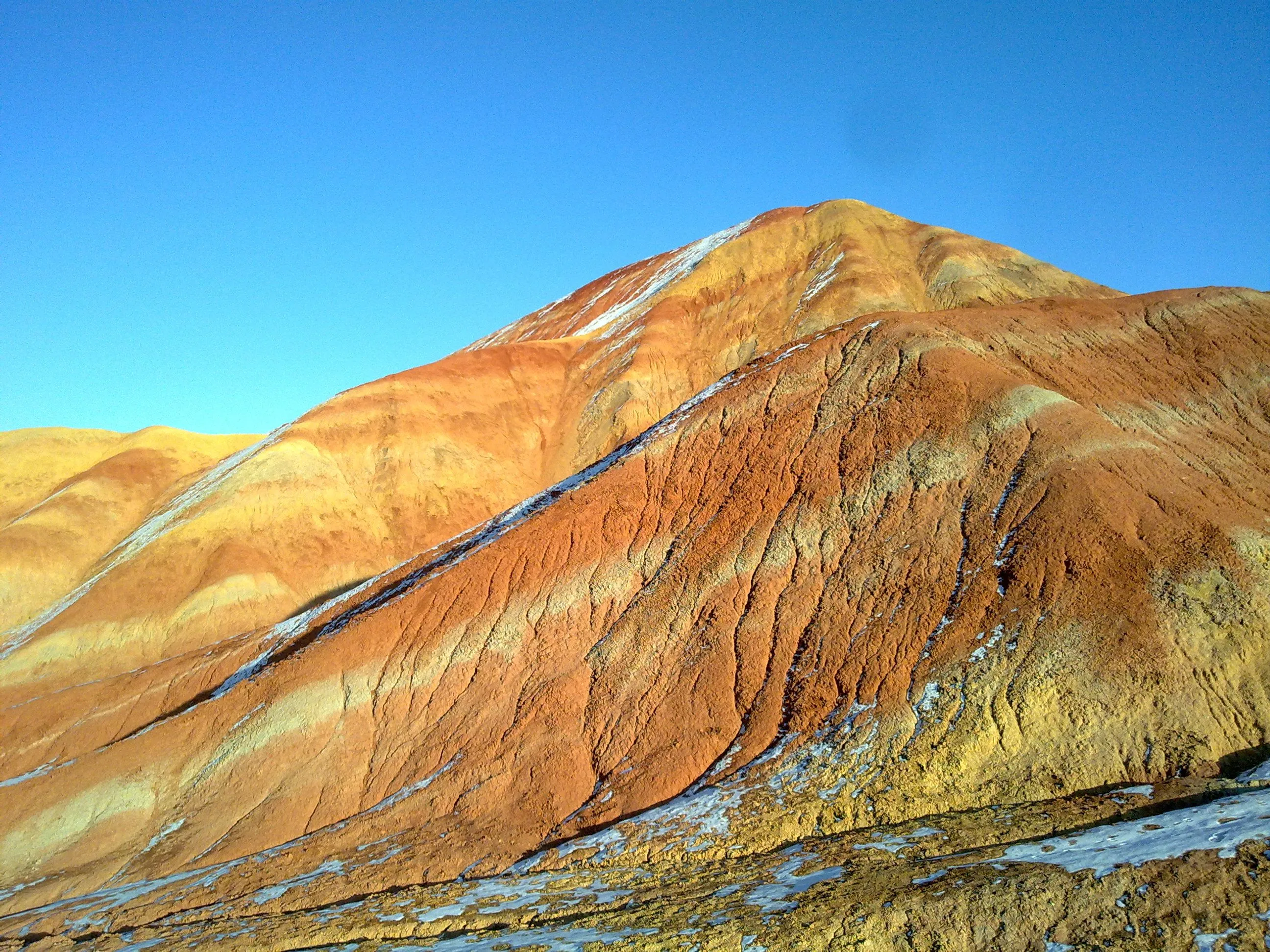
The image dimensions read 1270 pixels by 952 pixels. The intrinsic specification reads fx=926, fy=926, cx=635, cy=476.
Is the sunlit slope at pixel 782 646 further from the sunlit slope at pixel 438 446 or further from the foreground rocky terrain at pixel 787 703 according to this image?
the sunlit slope at pixel 438 446

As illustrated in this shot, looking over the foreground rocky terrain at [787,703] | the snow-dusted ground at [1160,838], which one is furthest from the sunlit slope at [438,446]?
the snow-dusted ground at [1160,838]

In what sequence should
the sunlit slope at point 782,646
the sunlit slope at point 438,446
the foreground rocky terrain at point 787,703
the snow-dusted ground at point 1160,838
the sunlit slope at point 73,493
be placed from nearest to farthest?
the snow-dusted ground at point 1160,838 < the foreground rocky terrain at point 787,703 < the sunlit slope at point 782,646 < the sunlit slope at point 438,446 < the sunlit slope at point 73,493

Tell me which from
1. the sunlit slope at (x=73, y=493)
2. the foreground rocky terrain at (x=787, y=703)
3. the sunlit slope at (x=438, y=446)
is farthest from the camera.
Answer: the sunlit slope at (x=73, y=493)

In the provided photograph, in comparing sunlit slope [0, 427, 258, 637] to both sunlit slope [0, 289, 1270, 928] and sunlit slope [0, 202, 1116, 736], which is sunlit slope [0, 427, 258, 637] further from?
sunlit slope [0, 289, 1270, 928]

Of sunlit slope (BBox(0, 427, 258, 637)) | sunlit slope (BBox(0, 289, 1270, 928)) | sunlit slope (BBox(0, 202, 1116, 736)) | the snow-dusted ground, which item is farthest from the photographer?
sunlit slope (BBox(0, 427, 258, 637))

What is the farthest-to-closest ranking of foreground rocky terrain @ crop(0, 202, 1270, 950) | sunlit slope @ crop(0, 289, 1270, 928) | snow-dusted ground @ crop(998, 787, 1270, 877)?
1. sunlit slope @ crop(0, 289, 1270, 928)
2. foreground rocky terrain @ crop(0, 202, 1270, 950)
3. snow-dusted ground @ crop(998, 787, 1270, 877)

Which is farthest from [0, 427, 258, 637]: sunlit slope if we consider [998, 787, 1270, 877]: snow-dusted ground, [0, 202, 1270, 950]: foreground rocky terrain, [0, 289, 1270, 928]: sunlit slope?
[998, 787, 1270, 877]: snow-dusted ground

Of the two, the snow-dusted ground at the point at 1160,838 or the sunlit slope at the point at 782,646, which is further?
the sunlit slope at the point at 782,646
